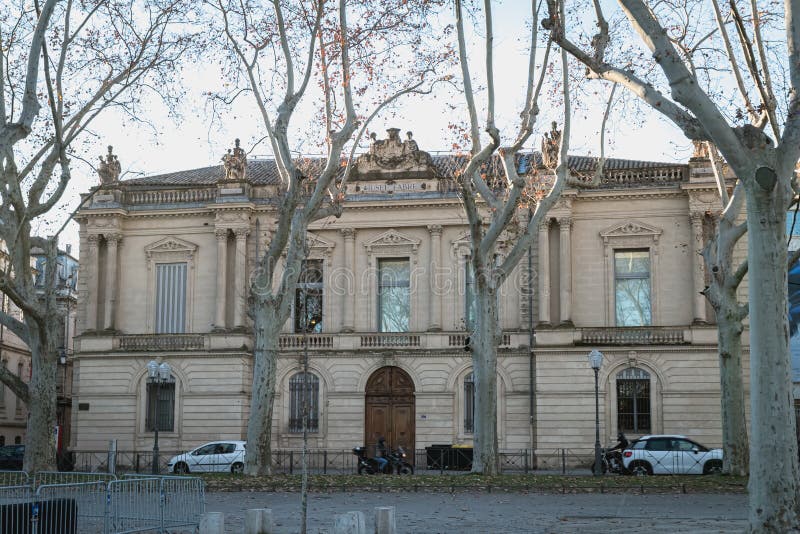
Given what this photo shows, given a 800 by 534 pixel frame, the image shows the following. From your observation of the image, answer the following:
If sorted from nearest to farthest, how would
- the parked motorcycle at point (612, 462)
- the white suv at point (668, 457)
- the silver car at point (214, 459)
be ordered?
the white suv at point (668, 457), the parked motorcycle at point (612, 462), the silver car at point (214, 459)

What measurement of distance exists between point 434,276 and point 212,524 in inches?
1014

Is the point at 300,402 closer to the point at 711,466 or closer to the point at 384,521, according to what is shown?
the point at 711,466

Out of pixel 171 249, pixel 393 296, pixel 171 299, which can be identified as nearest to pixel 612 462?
pixel 393 296

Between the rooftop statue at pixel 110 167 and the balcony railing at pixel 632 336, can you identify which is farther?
the rooftop statue at pixel 110 167

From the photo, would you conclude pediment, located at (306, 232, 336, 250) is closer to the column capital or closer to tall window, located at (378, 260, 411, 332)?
tall window, located at (378, 260, 411, 332)

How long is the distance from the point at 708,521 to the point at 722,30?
30.9ft

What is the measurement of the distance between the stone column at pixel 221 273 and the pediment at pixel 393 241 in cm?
539


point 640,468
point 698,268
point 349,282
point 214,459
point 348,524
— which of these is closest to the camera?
point 348,524

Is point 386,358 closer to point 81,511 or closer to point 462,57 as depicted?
point 462,57

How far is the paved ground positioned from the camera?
15359 millimetres

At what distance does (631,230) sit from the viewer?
3744cm

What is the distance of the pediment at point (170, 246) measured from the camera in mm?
40188

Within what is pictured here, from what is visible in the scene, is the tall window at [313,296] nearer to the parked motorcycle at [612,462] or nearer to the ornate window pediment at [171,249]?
the ornate window pediment at [171,249]

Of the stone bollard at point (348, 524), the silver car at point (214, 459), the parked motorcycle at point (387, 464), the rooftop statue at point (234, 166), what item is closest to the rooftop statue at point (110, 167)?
the rooftop statue at point (234, 166)
